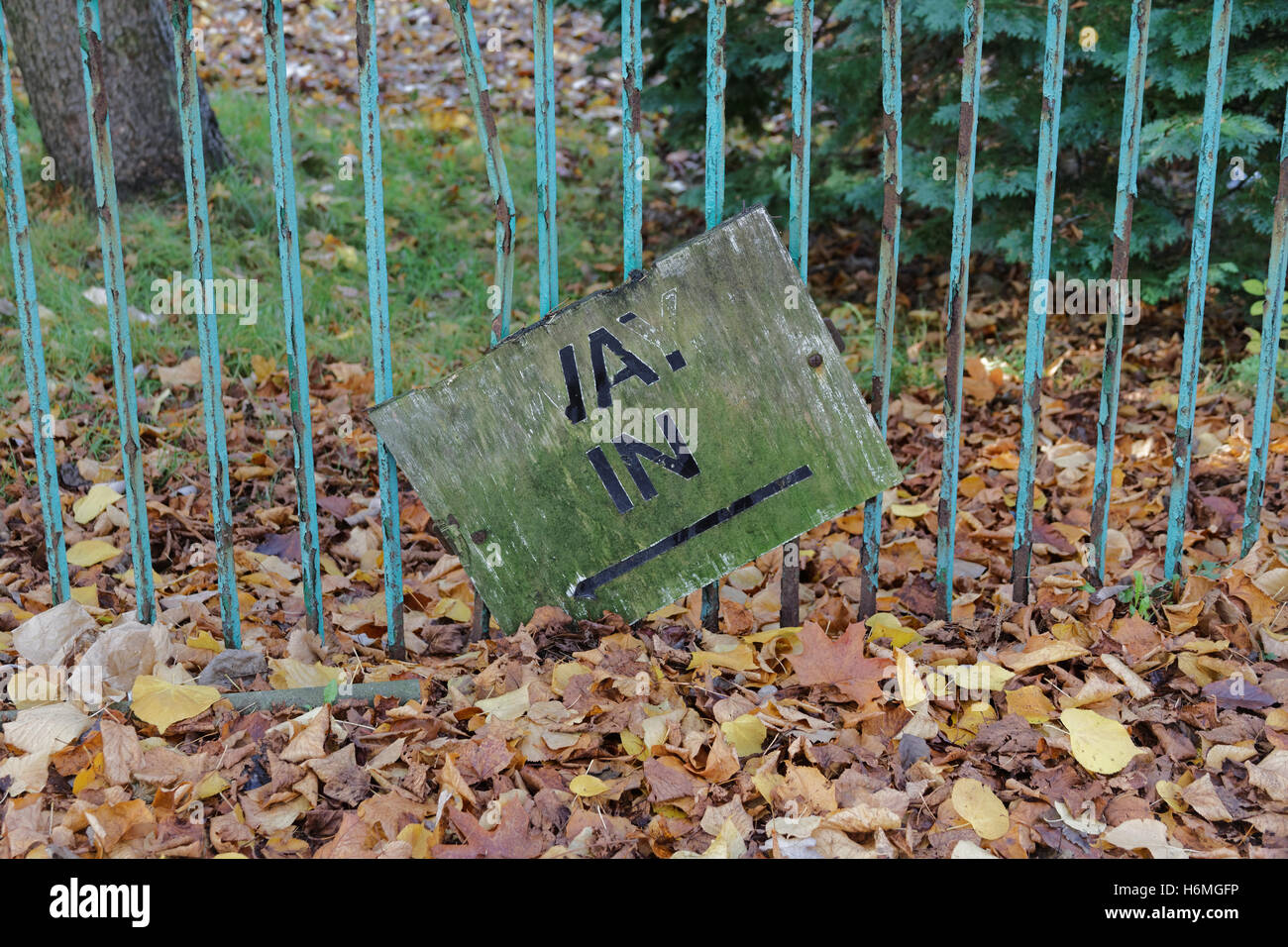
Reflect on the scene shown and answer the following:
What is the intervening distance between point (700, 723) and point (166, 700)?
103 cm

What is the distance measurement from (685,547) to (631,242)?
63 centimetres

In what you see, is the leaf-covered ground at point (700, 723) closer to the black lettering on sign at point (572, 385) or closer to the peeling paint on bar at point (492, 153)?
the black lettering on sign at point (572, 385)

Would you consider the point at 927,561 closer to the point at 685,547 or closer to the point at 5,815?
Result: the point at 685,547

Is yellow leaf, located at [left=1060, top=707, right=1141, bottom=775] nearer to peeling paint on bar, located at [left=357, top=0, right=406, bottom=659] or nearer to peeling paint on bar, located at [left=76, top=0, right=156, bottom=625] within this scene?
peeling paint on bar, located at [left=357, top=0, right=406, bottom=659]

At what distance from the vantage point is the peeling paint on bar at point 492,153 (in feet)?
6.83

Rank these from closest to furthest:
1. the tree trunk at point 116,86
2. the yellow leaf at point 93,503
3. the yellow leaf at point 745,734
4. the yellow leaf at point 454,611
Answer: the yellow leaf at point 745,734, the yellow leaf at point 454,611, the yellow leaf at point 93,503, the tree trunk at point 116,86

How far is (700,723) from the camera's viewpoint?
80.0 inches

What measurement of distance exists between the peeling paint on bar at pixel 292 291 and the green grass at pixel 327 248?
1560 millimetres

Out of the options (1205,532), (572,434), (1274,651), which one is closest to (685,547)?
(572,434)

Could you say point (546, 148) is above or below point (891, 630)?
above

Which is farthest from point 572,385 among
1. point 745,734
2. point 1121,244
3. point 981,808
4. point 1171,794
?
point 1171,794

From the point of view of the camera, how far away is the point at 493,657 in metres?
2.28

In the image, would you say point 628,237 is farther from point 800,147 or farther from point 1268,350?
point 1268,350

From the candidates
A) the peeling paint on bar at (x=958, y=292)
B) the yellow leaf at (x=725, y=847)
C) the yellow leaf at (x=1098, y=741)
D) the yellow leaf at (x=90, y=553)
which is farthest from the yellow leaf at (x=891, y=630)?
the yellow leaf at (x=90, y=553)
